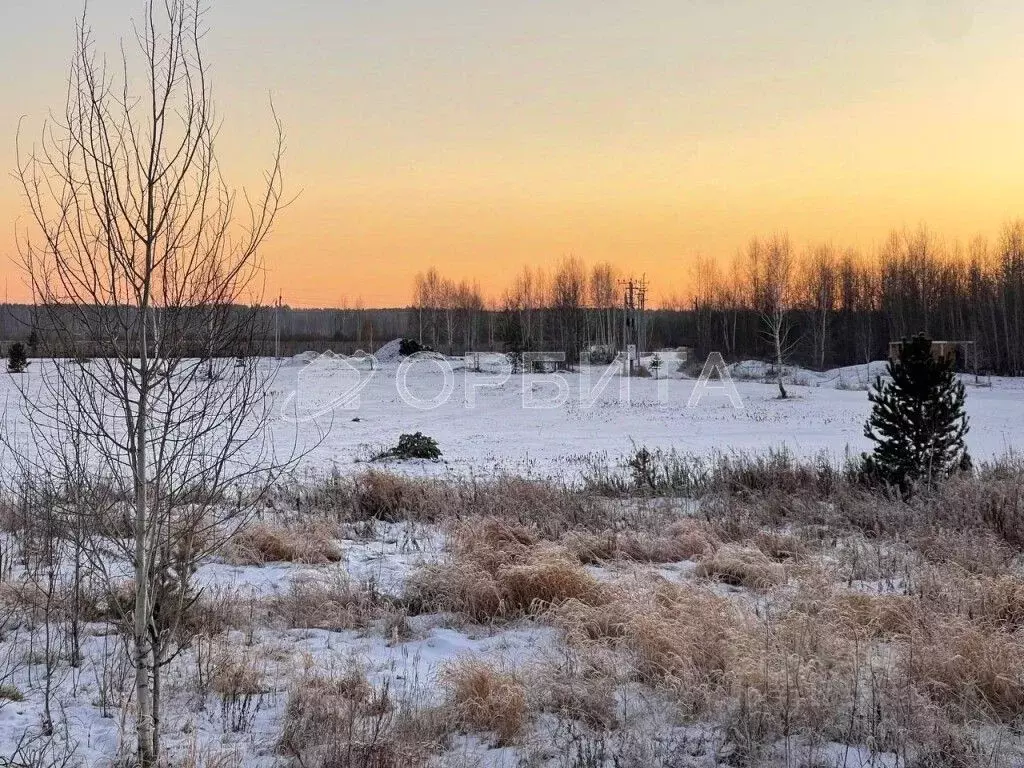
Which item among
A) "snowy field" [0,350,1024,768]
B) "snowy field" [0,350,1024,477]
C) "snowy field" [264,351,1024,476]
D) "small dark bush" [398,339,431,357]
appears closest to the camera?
"snowy field" [0,350,1024,768]

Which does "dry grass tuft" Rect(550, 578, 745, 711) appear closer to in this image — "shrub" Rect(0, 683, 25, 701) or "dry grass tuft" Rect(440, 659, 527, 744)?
"dry grass tuft" Rect(440, 659, 527, 744)

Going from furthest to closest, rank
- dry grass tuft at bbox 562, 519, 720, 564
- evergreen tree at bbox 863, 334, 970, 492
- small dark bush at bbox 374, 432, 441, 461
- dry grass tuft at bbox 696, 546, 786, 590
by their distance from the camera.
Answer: small dark bush at bbox 374, 432, 441, 461 < evergreen tree at bbox 863, 334, 970, 492 < dry grass tuft at bbox 562, 519, 720, 564 < dry grass tuft at bbox 696, 546, 786, 590

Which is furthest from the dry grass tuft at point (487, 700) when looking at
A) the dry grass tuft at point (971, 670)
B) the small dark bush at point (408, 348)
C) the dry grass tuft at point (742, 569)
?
the small dark bush at point (408, 348)

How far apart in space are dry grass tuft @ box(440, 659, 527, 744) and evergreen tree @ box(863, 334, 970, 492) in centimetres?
704

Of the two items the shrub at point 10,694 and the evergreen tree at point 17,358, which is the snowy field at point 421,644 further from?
the evergreen tree at point 17,358

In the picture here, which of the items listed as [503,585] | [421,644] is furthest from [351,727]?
[503,585]

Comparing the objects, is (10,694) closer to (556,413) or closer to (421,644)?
(421,644)

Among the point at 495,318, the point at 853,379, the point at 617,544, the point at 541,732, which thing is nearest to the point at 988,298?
the point at 853,379

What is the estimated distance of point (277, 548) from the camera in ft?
22.3

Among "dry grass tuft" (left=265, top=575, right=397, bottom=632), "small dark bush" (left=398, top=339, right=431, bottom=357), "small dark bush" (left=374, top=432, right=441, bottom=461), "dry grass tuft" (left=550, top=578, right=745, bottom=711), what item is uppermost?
"small dark bush" (left=398, top=339, right=431, bottom=357)

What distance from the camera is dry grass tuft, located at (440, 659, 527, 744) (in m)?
3.49

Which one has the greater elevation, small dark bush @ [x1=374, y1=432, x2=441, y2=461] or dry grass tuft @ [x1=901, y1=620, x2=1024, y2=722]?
dry grass tuft @ [x1=901, y1=620, x2=1024, y2=722]

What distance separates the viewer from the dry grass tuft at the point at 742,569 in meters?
5.62

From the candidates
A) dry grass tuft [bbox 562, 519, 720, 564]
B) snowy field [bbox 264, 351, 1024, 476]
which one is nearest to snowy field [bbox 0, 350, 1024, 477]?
snowy field [bbox 264, 351, 1024, 476]
